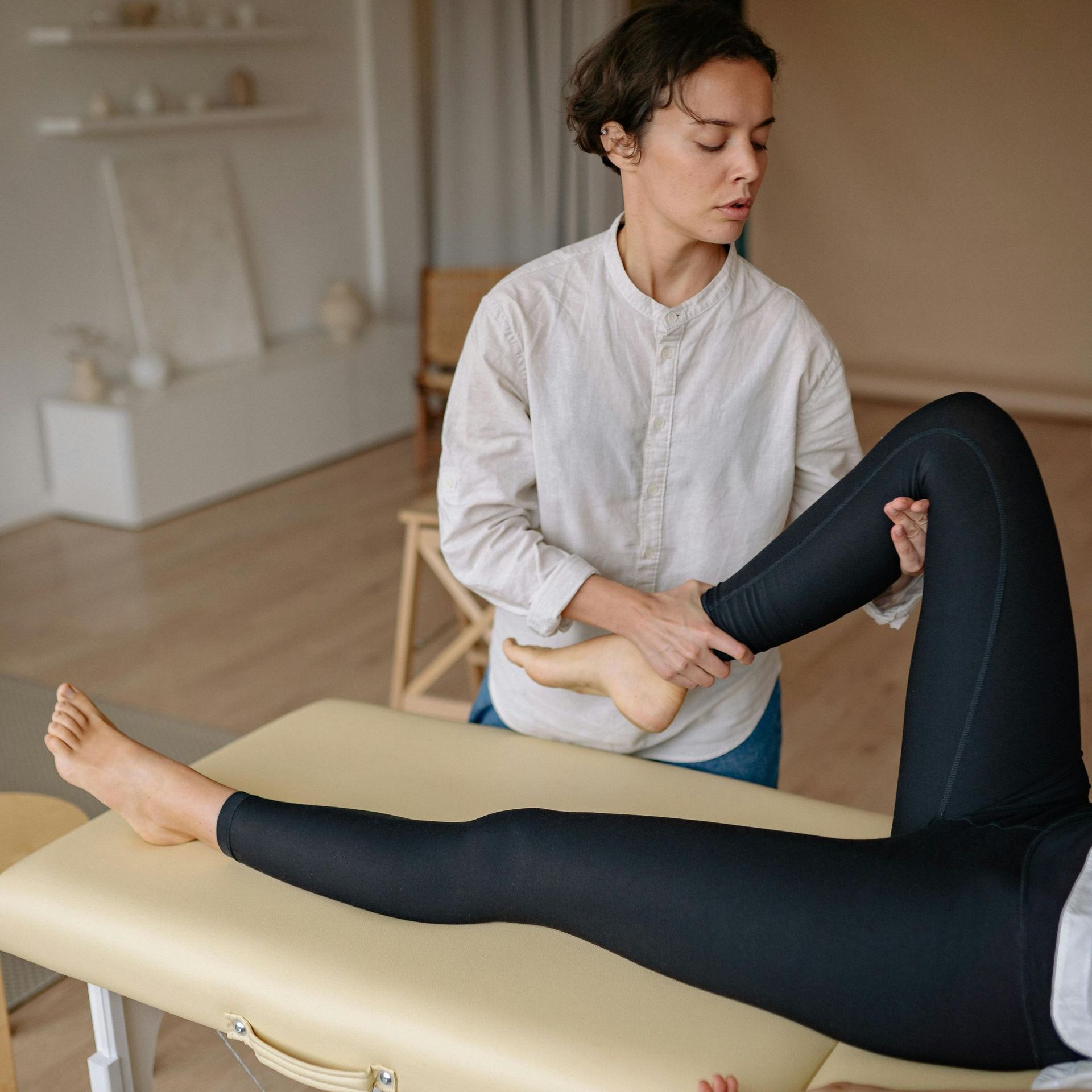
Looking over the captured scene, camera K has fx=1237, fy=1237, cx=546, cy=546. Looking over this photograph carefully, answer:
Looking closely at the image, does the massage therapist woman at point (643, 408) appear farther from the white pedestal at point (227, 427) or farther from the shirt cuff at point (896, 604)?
the white pedestal at point (227, 427)

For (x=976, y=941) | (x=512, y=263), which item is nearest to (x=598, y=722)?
(x=976, y=941)

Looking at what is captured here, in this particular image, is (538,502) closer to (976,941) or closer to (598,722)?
(598,722)

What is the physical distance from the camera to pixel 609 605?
4.46 ft

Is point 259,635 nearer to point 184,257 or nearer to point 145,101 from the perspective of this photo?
point 184,257

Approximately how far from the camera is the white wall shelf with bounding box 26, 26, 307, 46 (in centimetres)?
374

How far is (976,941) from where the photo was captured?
3.50 ft

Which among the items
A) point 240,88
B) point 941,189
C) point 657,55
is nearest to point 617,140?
point 657,55

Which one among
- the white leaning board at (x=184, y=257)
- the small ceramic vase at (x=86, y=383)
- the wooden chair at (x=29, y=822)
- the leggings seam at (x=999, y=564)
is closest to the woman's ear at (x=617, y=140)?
the leggings seam at (x=999, y=564)

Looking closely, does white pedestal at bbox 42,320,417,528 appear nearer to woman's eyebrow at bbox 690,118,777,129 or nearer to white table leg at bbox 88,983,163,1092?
white table leg at bbox 88,983,163,1092

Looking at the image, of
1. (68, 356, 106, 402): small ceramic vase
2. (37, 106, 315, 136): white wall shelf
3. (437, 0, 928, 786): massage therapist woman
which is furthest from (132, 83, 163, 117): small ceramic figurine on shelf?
(437, 0, 928, 786): massage therapist woman

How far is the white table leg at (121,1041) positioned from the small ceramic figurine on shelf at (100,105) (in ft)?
10.7

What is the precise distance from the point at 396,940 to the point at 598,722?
42 centimetres

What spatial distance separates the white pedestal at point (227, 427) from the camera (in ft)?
12.8

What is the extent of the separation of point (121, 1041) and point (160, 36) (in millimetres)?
3558
